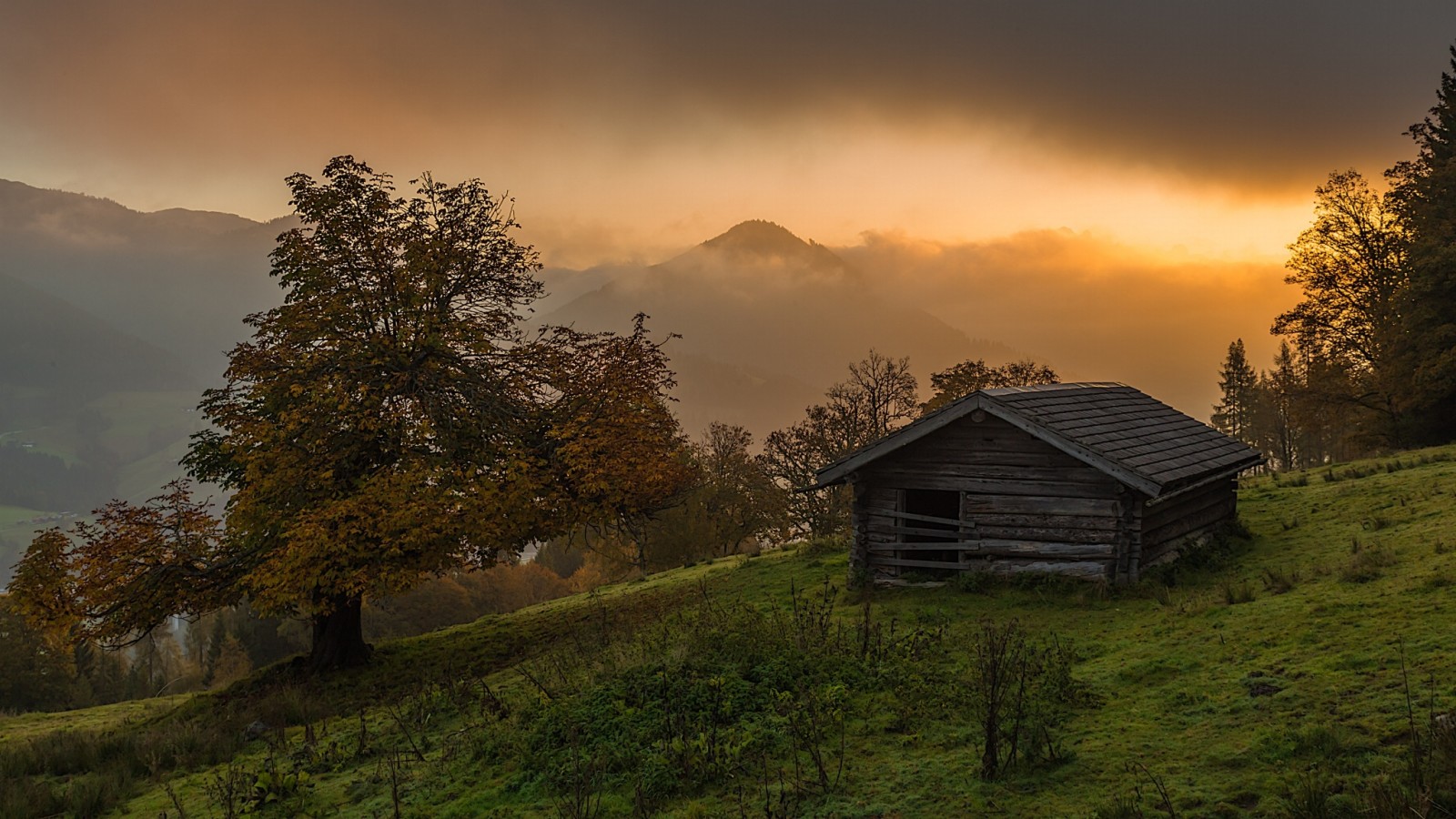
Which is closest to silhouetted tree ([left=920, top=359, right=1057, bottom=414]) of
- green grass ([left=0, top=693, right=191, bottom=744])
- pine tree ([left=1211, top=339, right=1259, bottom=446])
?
green grass ([left=0, top=693, right=191, bottom=744])

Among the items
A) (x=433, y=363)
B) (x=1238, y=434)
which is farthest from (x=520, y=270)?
(x=1238, y=434)

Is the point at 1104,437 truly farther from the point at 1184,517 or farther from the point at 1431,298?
the point at 1431,298

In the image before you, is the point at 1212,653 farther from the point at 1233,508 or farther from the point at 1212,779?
the point at 1233,508

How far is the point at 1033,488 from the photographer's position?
705 inches

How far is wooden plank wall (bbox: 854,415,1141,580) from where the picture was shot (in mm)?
17219

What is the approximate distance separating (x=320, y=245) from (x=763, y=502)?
39.0 m

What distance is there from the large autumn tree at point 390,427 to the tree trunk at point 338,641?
0.15ft

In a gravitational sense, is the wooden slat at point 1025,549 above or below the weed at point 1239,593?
above

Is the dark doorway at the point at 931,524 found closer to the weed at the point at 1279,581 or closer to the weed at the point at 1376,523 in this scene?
the weed at the point at 1279,581

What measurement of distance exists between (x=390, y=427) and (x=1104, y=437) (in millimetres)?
15974

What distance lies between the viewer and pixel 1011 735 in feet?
27.8

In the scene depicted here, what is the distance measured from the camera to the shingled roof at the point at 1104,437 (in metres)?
16.9

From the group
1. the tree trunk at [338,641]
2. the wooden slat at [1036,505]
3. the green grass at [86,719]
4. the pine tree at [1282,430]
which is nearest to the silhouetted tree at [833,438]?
the wooden slat at [1036,505]

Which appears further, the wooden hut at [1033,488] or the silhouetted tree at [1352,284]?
the silhouetted tree at [1352,284]
